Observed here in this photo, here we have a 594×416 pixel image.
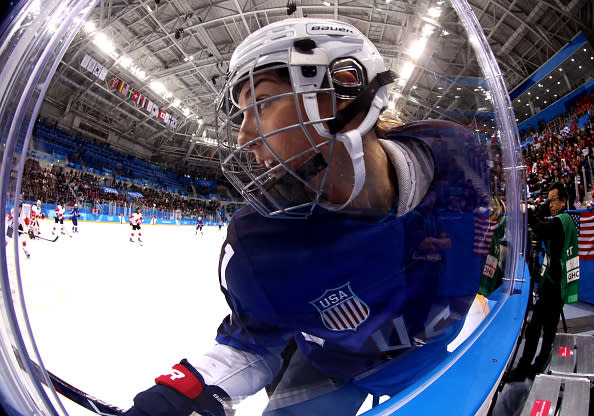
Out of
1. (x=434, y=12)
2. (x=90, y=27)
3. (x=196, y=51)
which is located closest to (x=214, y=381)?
(x=90, y=27)

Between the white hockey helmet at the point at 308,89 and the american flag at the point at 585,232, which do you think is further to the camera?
the american flag at the point at 585,232

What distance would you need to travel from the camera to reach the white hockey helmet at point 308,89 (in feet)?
1.58

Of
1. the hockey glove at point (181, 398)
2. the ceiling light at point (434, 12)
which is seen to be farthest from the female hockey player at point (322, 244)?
the ceiling light at point (434, 12)

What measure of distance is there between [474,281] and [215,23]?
80cm

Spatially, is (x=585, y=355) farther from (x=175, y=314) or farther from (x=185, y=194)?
(x=185, y=194)

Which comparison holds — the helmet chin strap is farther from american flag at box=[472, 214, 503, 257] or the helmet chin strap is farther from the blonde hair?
american flag at box=[472, 214, 503, 257]

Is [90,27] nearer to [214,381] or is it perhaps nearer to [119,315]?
[214,381]

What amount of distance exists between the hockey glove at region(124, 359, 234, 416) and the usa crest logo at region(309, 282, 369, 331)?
0.20m

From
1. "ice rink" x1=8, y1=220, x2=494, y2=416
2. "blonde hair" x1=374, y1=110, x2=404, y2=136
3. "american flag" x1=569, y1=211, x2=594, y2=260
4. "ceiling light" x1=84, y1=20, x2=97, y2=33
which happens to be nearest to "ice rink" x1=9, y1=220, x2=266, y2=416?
"ice rink" x1=8, y1=220, x2=494, y2=416

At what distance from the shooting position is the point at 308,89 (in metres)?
0.48

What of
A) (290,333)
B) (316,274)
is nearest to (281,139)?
(316,274)

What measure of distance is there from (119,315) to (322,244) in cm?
121

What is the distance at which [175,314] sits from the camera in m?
1.27

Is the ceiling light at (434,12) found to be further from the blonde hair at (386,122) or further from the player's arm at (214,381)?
the player's arm at (214,381)
